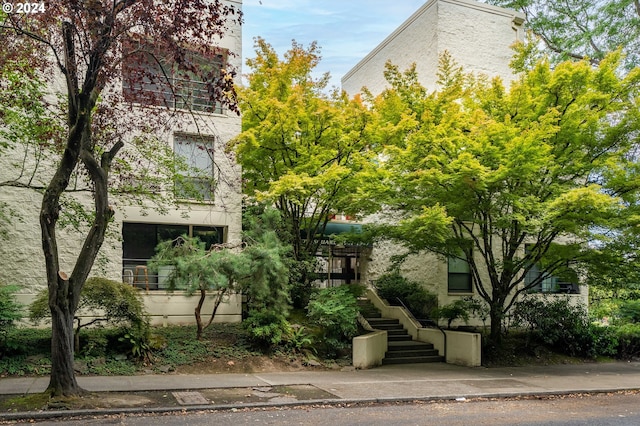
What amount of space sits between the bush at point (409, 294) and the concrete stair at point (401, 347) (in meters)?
A: 1.11

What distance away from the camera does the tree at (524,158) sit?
14.4 metres

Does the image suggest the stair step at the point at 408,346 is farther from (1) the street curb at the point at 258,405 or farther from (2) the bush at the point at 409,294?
(1) the street curb at the point at 258,405

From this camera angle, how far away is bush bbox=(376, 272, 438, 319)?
20453 millimetres

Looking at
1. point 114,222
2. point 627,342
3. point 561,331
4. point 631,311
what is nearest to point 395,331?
point 561,331

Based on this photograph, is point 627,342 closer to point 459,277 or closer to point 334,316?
point 459,277

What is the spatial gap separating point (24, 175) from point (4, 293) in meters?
4.20

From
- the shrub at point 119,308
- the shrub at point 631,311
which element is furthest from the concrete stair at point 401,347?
the shrub at point 631,311

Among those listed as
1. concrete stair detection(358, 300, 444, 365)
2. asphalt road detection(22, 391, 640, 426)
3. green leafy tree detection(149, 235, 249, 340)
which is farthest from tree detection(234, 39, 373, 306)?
asphalt road detection(22, 391, 640, 426)

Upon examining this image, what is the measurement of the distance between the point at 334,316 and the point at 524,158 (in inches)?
269

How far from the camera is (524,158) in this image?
558 inches

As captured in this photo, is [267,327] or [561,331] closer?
[267,327]

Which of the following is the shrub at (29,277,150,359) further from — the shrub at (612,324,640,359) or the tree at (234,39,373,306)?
the shrub at (612,324,640,359)

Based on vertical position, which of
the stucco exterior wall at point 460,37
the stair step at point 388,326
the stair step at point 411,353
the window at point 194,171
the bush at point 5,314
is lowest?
the stair step at point 411,353

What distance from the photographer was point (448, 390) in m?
12.2
